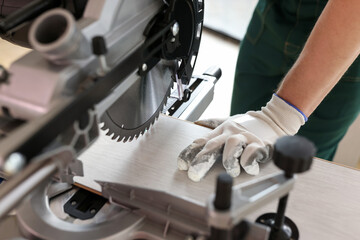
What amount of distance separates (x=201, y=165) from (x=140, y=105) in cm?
23

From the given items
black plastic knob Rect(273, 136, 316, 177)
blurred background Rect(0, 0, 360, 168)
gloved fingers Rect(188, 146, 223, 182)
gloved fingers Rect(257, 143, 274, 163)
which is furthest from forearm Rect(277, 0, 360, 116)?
blurred background Rect(0, 0, 360, 168)

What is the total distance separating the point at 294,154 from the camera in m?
0.63

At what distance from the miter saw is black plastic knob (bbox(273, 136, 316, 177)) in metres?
0.01

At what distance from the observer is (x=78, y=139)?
0.69 meters

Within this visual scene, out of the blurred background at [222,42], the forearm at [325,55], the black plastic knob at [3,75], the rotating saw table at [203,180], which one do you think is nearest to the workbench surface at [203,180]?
the rotating saw table at [203,180]

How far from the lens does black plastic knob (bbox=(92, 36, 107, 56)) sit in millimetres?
676

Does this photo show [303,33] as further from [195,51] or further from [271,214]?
[271,214]

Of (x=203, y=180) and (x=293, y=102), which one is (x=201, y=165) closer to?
(x=203, y=180)

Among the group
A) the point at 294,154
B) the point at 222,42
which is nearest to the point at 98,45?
the point at 294,154

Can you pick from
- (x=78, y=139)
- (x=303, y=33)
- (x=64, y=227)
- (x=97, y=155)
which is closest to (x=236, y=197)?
(x=78, y=139)

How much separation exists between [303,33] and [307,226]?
837 mm

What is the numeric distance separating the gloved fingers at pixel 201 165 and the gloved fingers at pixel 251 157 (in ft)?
0.25

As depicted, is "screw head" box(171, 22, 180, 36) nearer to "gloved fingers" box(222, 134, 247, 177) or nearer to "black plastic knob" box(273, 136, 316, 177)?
"gloved fingers" box(222, 134, 247, 177)

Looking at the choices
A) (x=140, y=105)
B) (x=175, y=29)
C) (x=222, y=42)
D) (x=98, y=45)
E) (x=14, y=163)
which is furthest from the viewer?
(x=222, y=42)
